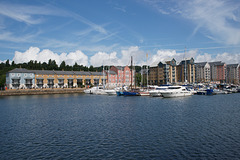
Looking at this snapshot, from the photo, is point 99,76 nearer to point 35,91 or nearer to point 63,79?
point 63,79

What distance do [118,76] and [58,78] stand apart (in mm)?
45293

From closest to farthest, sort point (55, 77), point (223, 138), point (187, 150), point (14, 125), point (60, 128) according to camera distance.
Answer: point (187, 150)
point (223, 138)
point (60, 128)
point (14, 125)
point (55, 77)

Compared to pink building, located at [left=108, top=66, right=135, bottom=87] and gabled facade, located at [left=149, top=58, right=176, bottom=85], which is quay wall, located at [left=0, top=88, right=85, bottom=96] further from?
gabled facade, located at [left=149, top=58, right=176, bottom=85]

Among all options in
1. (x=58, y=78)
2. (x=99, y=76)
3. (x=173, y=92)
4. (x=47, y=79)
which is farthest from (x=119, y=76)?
(x=173, y=92)

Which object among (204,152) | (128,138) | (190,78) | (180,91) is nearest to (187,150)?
(204,152)

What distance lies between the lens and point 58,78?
127 meters

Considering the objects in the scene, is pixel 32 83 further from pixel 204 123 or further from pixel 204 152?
pixel 204 152

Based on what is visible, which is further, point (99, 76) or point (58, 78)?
point (99, 76)

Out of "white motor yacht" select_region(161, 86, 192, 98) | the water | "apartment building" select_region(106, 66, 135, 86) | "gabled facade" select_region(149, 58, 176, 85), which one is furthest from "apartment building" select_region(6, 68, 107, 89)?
the water

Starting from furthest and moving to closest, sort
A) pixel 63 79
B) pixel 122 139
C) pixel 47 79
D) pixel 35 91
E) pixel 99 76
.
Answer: pixel 99 76 < pixel 63 79 < pixel 47 79 < pixel 35 91 < pixel 122 139

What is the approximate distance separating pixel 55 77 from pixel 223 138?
377ft

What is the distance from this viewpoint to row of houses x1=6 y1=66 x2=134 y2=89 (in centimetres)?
11238

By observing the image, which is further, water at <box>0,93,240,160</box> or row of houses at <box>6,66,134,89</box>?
row of houses at <box>6,66,134,89</box>

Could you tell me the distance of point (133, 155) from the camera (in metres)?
19.0
